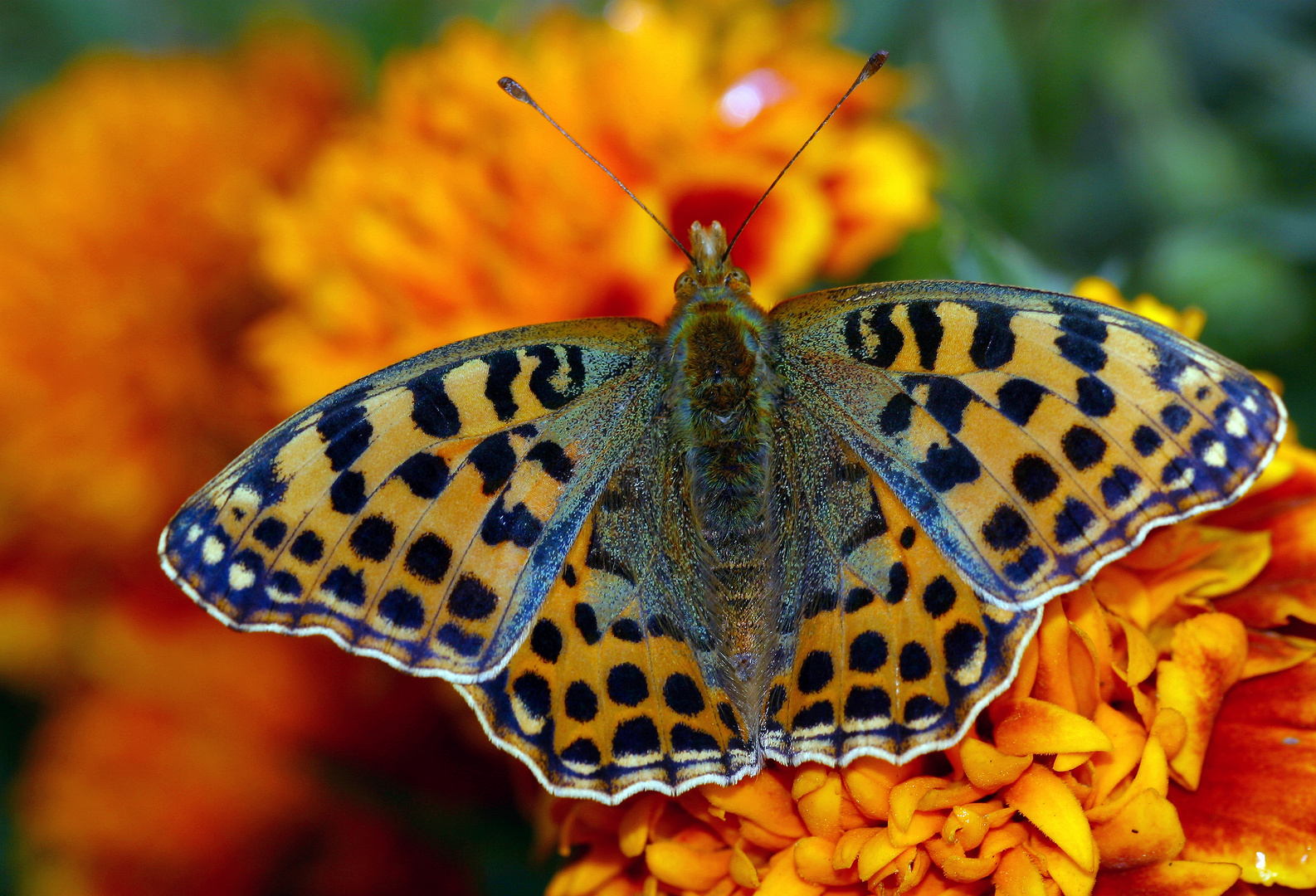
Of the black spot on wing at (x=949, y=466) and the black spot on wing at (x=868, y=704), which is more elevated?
the black spot on wing at (x=949, y=466)

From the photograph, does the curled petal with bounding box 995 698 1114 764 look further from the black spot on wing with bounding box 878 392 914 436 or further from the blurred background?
the blurred background

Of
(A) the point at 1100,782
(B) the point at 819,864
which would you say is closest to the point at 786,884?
(B) the point at 819,864

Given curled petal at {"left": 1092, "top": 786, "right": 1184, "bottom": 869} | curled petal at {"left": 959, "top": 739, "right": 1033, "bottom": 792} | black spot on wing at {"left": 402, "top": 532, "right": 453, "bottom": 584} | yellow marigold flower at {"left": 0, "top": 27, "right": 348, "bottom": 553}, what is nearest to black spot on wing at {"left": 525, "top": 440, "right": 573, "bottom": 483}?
black spot on wing at {"left": 402, "top": 532, "right": 453, "bottom": 584}

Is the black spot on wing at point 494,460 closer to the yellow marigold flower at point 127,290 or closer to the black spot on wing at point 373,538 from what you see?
the black spot on wing at point 373,538

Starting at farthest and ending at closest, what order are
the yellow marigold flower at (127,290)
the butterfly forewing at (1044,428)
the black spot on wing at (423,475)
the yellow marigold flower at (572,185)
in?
the yellow marigold flower at (127,290) < the yellow marigold flower at (572,185) < the black spot on wing at (423,475) < the butterfly forewing at (1044,428)

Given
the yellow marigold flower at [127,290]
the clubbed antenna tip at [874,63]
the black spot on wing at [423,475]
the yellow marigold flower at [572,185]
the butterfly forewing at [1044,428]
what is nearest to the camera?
the butterfly forewing at [1044,428]

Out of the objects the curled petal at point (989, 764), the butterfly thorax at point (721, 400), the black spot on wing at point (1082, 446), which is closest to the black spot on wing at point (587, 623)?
the butterfly thorax at point (721, 400)

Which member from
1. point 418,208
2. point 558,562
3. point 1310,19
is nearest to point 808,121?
point 418,208

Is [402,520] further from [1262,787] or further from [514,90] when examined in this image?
[1262,787]
